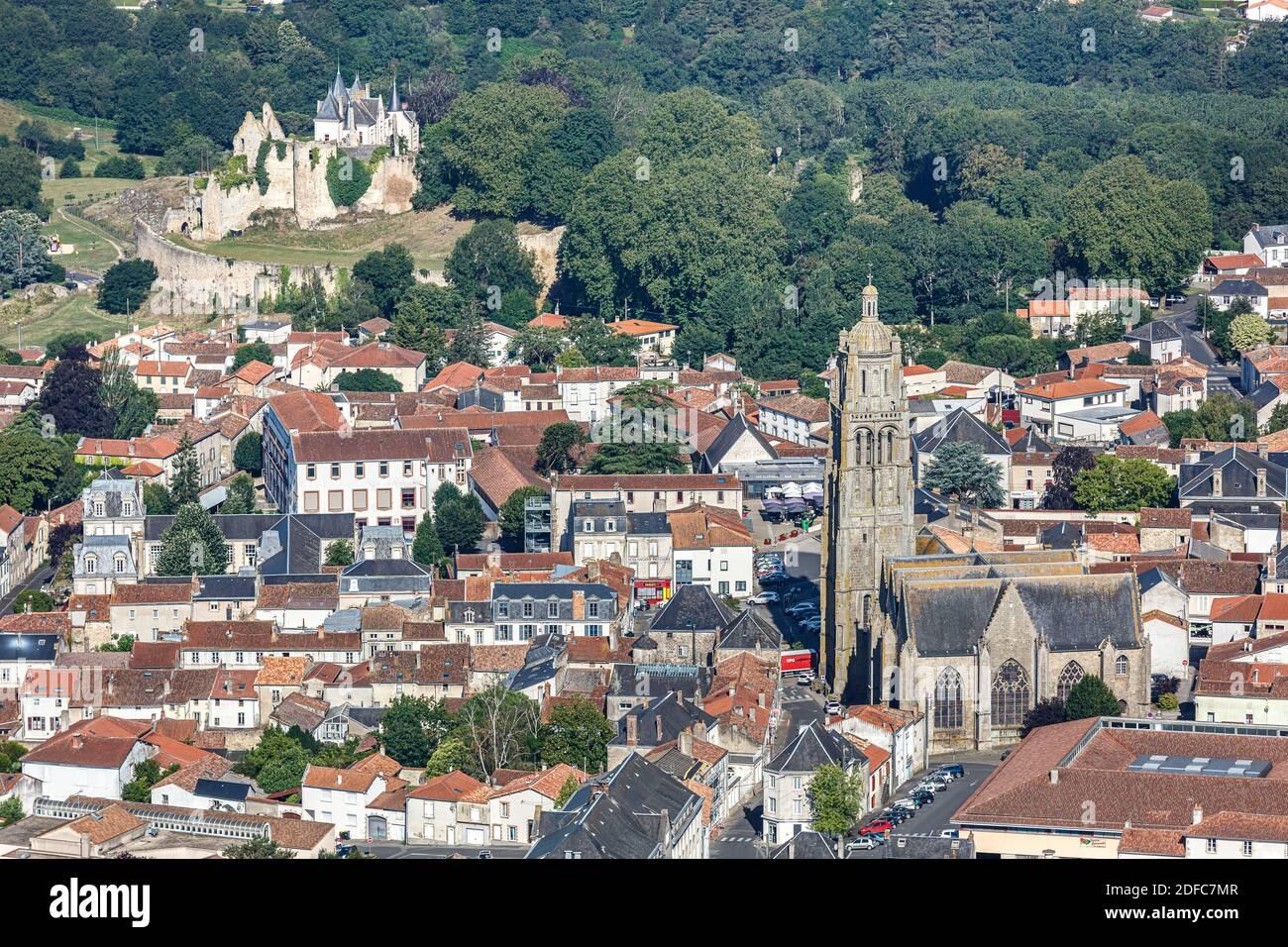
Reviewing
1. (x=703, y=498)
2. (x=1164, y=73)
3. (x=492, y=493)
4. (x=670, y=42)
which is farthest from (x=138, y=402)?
(x=1164, y=73)

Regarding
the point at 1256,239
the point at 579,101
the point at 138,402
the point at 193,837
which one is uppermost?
the point at 579,101

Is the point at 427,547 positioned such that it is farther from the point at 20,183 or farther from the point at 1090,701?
the point at 20,183

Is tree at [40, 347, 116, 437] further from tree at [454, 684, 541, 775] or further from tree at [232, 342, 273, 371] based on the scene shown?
tree at [454, 684, 541, 775]

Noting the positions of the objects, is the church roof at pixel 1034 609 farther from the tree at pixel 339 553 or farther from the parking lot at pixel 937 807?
the tree at pixel 339 553

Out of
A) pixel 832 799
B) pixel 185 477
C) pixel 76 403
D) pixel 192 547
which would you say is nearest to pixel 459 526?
pixel 192 547

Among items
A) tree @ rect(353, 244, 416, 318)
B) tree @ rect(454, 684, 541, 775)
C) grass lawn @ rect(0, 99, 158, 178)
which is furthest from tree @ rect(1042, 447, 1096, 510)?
grass lawn @ rect(0, 99, 158, 178)
